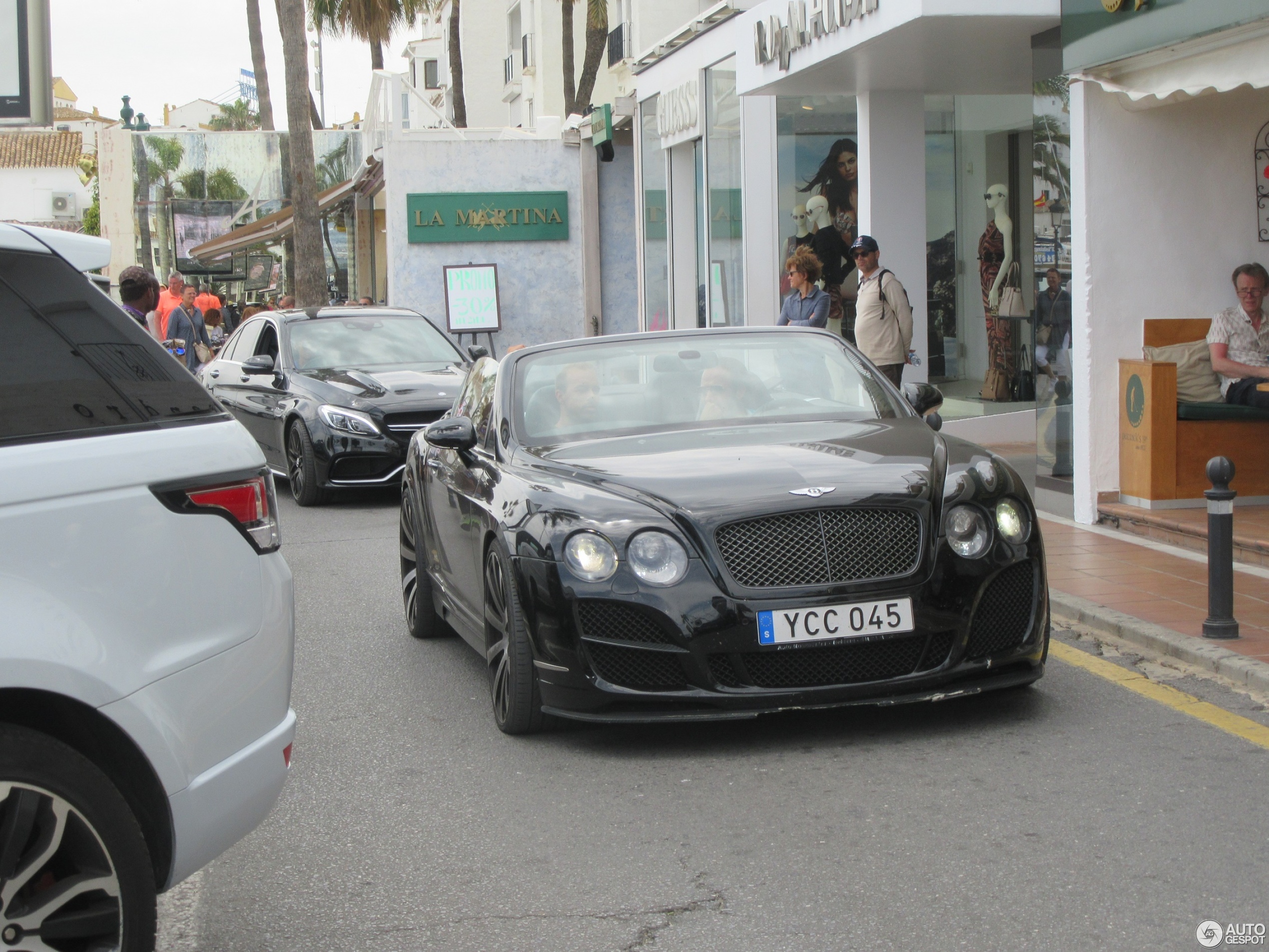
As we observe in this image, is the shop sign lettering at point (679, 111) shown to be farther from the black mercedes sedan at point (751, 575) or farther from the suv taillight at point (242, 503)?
the suv taillight at point (242, 503)

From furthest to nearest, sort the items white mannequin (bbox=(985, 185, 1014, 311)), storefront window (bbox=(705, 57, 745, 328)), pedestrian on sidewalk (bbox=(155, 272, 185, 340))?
pedestrian on sidewalk (bbox=(155, 272, 185, 340)) → storefront window (bbox=(705, 57, 745, 328)) → white mannequin (bbox=(985, 185, 1014, 311))

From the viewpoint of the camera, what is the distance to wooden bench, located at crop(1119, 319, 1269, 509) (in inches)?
365

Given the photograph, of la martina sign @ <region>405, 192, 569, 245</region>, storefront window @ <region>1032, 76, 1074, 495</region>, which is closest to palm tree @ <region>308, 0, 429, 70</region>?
la martina sign @ <region>405, 192, 569, 245</region>

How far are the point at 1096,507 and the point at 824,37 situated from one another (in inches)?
201

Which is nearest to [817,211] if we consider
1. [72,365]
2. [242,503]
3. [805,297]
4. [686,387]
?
[805,297]

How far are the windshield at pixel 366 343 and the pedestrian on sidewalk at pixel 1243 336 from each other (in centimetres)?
684

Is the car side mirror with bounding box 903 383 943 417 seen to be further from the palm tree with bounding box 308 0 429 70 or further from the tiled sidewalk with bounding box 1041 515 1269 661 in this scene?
the palm tree with bounding box 308 0 429 70

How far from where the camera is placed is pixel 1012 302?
16.4 m

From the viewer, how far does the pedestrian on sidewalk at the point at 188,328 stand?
17375 millimetres

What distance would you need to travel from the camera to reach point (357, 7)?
38875 millimetres

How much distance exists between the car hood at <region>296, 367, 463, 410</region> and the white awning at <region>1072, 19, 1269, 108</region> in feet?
18.9

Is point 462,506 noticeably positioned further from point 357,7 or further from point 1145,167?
point 357,7

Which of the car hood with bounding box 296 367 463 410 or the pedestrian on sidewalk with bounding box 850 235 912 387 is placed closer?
the pedestrian on sidewalk with bounding box 850 235 912 387

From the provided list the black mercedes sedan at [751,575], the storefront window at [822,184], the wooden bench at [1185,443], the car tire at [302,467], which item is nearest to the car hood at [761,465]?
the black mercedes sedan at [751,575]
